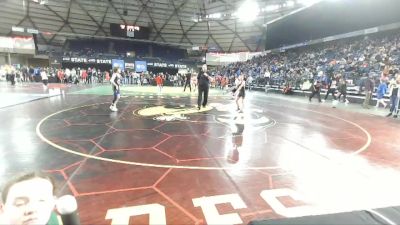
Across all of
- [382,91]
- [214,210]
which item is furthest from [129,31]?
[214,210]

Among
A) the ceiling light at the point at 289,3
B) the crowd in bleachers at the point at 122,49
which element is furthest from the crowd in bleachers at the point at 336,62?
the crowd in bleachers at the point at 122,49

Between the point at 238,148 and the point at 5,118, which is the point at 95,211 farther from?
the point at 5,118

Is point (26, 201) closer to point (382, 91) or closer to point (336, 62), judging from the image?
point (382, 91)

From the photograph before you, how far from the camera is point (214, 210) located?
10.5 ft

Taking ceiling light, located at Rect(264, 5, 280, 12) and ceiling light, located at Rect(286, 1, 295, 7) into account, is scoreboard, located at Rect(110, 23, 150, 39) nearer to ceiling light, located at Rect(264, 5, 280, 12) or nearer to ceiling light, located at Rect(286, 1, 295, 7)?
ceiling light, located at Rect(264, 5, 280, 12)

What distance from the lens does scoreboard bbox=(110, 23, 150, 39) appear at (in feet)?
138

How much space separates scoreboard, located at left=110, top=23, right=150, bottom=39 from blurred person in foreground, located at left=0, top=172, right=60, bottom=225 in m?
44.1

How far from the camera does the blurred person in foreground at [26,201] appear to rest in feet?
4.49

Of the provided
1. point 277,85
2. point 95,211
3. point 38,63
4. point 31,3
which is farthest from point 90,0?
point 95,211

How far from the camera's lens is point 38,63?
42469 millimetres

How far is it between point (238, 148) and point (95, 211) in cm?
343

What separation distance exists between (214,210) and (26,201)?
2.19 m

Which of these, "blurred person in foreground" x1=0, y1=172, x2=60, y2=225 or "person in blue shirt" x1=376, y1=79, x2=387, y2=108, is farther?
"person in blue shirt" x1=376, y1=79, x2=387, y2=108

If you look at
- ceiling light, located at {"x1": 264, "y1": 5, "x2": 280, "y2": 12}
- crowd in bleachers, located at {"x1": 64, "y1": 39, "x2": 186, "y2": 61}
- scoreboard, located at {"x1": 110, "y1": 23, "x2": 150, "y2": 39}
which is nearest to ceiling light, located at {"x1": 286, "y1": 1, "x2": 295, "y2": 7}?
ceiling light, located at {"x1": 264, "y1": 5, "x2": 280, "y2": 12}
